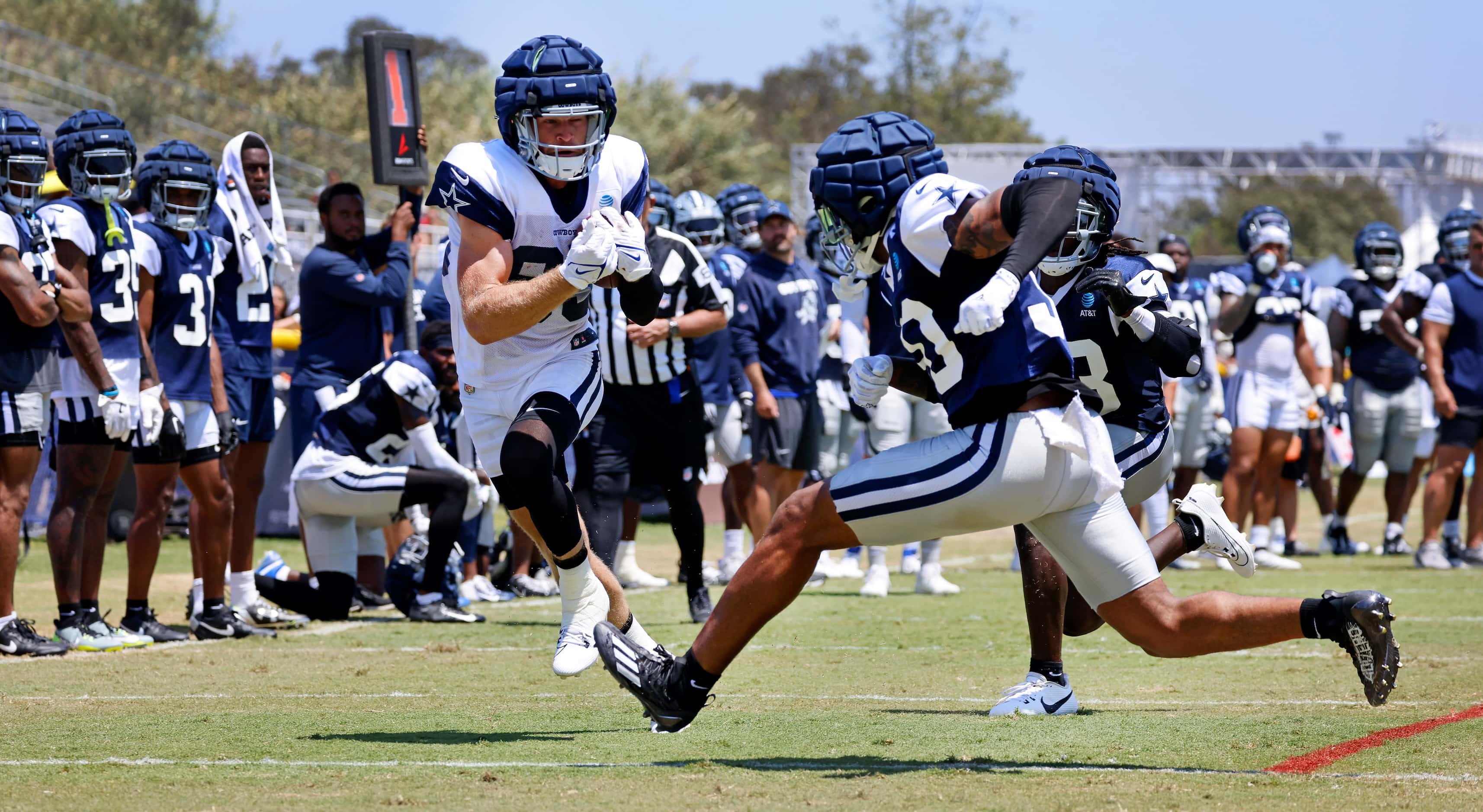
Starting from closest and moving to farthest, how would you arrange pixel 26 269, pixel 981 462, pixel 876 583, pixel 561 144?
pixel 981 462, pixel 561 144, pixel 26 269, pixel 876 583

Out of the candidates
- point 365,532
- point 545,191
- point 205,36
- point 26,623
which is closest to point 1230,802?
point 545,191

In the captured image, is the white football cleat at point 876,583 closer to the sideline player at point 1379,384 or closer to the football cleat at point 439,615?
the football cleat at point 439,615

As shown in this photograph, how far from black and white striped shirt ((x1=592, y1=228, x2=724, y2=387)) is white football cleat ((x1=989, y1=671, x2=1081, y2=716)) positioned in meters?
3.79

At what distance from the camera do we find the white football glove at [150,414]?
7617 mm

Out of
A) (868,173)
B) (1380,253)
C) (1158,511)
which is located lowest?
(1158,511)

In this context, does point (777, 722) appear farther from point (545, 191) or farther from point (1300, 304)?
point (1300, 304)

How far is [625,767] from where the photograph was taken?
14.8 feet

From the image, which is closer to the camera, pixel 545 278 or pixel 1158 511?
pixel 545 278

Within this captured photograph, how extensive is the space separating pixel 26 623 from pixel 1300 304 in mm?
9164

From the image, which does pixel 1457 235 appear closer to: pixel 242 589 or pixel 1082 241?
pixel 1082 241

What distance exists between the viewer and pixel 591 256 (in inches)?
199

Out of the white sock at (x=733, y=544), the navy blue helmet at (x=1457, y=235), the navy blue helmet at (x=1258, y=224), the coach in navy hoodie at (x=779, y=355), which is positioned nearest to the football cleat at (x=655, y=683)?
the coach in navy hoodie at (x=779, y=355)

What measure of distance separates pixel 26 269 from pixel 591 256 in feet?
11.2

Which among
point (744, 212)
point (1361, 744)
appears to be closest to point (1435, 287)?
point (744, 212)
